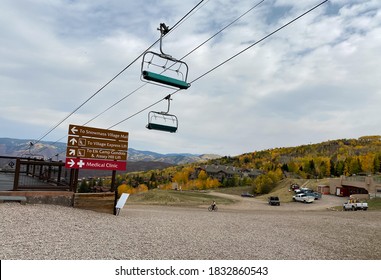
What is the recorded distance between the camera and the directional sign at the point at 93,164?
16.6 metres

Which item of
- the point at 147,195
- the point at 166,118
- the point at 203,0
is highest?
the point at 203,0

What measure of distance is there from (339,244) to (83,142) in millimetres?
14350

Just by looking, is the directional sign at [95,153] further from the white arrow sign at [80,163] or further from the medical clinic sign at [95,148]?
the white arrow sign at [80,163]

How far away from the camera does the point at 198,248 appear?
33.7 ft

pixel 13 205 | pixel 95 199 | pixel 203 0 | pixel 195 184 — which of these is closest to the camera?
pixel 203 0

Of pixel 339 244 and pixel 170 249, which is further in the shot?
pixel 339 244

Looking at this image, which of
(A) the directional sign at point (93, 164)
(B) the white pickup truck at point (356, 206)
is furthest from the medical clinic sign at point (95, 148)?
(B) the white pickup truck at point (356, 206)

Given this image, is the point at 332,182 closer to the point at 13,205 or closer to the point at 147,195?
the point at 147,195

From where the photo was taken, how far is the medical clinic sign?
1664 cm

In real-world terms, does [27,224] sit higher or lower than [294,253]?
higher

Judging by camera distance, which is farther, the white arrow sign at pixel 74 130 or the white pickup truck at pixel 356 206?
the white pickup truck at pixel 356 206

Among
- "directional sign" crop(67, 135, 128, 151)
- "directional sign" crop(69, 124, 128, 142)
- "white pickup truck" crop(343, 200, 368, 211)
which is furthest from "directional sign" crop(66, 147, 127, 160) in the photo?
"white pickup truck" crop(343, 200, 368, 211)

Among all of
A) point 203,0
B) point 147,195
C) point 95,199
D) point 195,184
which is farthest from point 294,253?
point 195,184
